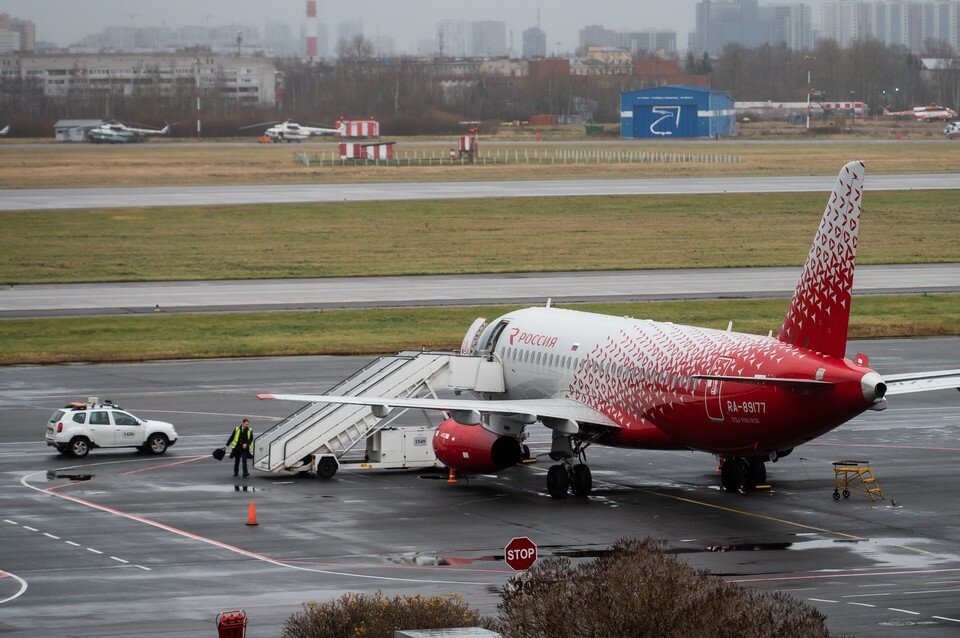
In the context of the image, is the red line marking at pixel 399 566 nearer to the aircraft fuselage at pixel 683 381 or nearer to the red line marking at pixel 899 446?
the aircraft fuselage at pixel 683 381

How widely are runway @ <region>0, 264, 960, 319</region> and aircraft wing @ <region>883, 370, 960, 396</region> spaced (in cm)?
4082

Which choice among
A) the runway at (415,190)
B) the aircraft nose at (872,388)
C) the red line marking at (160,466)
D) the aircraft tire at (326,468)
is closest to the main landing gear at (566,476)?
the aircraft tire at (326,468)

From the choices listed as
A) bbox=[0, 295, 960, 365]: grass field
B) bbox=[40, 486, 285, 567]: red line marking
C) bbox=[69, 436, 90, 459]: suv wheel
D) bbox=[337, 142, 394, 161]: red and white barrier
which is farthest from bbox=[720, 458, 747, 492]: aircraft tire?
bbox=[337, 142, 394, 161]: red and white barrier

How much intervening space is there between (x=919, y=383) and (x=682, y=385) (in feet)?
23.5

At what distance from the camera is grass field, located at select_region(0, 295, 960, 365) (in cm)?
7175

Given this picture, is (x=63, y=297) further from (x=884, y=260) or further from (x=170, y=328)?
(x=884, y=260)

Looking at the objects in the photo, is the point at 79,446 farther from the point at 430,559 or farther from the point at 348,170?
the point at 348,170

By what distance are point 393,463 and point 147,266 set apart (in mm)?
56919

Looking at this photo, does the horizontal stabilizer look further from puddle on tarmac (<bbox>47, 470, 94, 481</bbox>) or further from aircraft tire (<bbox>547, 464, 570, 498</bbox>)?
A: puddle on tarmac (<bbox>47, 470, 94, 481</bbox>)

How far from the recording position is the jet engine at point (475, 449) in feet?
151

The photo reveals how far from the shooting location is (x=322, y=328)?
3036 inches

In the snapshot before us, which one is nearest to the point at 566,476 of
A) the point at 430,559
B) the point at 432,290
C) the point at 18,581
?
the point at 430,559

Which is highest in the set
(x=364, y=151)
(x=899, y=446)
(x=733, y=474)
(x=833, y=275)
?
(x=364, y=151)

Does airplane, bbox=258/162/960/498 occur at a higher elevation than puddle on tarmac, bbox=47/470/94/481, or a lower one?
higher
